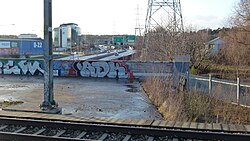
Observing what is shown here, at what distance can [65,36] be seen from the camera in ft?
374

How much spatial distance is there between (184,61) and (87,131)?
46.7 ft

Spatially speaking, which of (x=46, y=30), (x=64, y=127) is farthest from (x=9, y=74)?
(x=64, y=127)

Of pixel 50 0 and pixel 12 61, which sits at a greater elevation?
pixel 50 0

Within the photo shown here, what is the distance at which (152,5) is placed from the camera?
33.9 meters

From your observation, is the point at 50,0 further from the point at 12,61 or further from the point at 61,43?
the point at 61,43

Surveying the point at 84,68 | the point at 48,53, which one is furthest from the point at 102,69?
the point at 48,53

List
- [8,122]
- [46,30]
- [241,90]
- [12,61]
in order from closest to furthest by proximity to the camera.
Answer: [8,122] < [46,30] < [241,90] < [12,61]

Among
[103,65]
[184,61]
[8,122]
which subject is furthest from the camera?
[103,65]

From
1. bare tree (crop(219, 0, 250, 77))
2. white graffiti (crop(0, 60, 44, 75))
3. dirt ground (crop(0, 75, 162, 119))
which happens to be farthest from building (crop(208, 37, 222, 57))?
dirt ground (crop(0, 75, 162, 119))

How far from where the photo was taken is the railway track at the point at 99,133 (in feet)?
25.9

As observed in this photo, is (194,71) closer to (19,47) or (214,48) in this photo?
(214,48)

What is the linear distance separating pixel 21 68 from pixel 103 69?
9.29 meters

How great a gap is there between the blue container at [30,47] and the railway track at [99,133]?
236ft

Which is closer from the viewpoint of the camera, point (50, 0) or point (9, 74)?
point (50, 0)
